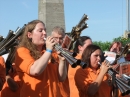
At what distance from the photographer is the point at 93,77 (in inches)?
197

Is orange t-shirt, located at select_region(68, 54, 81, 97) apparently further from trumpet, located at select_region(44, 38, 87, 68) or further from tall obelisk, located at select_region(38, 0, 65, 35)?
tall obelisk, located at select_region(38, 0, 65, 35)

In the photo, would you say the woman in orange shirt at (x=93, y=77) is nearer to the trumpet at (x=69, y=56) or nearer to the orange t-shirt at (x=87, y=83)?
the orange t-shirt at (x=87, y=83)

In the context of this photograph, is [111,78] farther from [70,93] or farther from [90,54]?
[70,93]

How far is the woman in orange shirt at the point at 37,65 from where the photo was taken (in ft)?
12.8

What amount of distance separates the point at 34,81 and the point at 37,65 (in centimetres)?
24

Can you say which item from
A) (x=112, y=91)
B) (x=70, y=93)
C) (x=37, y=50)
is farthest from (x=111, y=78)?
(x=37, y=50)

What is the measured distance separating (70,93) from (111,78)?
33.0 inches

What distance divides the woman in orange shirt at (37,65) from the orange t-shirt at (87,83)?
0.68 m

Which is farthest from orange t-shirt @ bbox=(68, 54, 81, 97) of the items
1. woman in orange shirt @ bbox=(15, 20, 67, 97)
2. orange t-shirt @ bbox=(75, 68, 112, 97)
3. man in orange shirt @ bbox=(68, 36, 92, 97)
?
woman in orange shirt @ bbox=(15, 20, 67, 97)

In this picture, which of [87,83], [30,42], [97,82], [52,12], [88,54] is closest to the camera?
[30,42]

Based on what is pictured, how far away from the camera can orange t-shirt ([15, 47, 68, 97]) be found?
3988mm

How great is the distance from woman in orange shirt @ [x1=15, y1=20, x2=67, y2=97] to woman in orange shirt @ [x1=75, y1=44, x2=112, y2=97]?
0.64 meters

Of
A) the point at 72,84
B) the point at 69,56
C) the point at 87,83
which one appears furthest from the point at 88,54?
the point at 69,56

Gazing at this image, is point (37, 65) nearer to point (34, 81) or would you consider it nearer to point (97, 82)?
point (34, 81)
